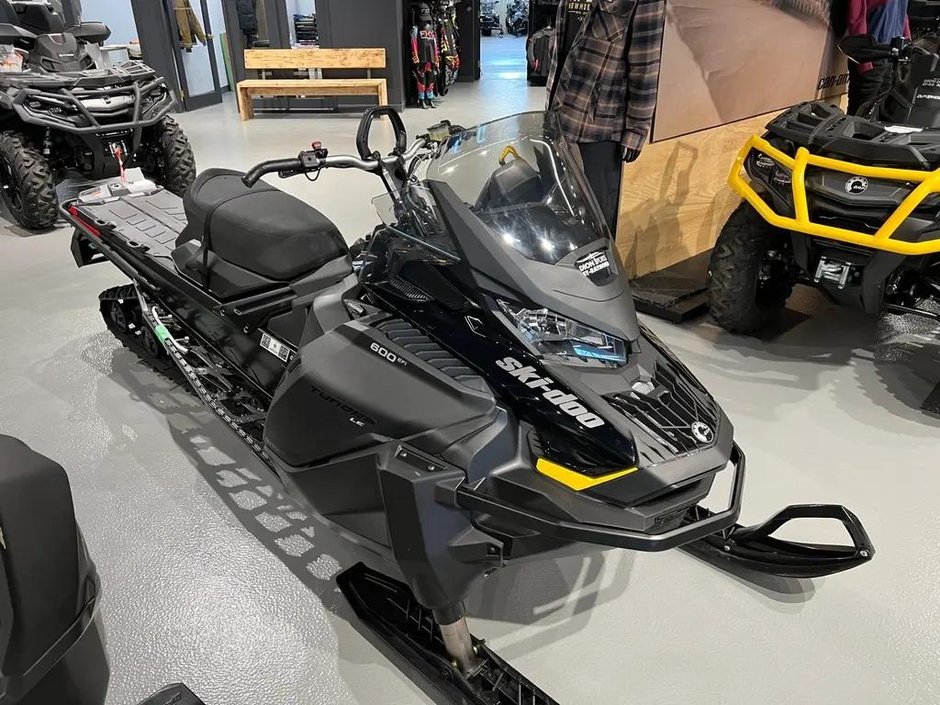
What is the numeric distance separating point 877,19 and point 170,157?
15.9 ft

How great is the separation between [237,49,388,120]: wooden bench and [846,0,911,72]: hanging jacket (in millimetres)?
5815

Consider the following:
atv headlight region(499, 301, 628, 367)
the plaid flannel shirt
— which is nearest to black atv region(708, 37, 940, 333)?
the plaid flannel shirt

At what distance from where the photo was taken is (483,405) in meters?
1.42

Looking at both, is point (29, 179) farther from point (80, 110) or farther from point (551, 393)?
point (551, 393)

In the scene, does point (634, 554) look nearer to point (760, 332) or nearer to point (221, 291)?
point (221, 291)

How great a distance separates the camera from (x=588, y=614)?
1.88 meters

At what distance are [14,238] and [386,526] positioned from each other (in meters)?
4.40

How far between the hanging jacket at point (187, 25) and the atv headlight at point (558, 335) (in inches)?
379

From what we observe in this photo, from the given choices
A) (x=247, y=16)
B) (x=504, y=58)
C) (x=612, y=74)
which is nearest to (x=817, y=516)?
(x=612, y=74)

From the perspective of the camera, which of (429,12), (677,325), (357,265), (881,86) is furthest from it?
(429,12)

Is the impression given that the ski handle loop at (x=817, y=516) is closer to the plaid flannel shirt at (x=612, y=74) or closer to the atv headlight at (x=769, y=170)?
the atv headlight at (x=769, y=170)

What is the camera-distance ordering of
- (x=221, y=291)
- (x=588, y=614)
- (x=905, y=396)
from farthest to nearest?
(x=905, y=396) < (x=221, y=291) < (x=588, y=614)

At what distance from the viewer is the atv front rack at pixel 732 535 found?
1.32 m

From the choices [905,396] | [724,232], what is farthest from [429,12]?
[905,396]
